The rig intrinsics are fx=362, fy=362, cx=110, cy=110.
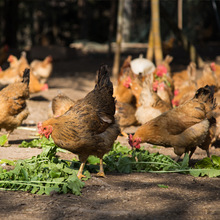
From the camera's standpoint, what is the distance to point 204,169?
15.0 feet

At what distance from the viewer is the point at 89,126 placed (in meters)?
4.29

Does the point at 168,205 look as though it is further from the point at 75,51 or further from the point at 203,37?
the point at 203,37

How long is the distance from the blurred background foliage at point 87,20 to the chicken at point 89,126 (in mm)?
11547

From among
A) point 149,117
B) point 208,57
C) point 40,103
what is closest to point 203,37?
point 208,57

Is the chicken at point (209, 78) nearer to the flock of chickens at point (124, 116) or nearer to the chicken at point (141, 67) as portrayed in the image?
the flock of chickens at point (124, 116)

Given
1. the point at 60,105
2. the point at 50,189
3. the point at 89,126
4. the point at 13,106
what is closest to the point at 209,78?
the point at 60,105

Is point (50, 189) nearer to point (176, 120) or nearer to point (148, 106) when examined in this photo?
point (176, 120)

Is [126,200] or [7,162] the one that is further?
[7,162]

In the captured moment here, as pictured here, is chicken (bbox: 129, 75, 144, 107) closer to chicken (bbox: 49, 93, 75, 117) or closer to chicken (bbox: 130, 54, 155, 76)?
chicken (bbox: 49, 93, 75, 117)

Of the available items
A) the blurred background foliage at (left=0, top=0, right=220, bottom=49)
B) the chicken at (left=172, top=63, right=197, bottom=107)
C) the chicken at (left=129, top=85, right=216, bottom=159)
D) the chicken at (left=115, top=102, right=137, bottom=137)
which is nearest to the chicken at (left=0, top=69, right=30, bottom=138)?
the chicken at (left=115, top=102, right=137, bottom=137)

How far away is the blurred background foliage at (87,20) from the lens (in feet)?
60.1

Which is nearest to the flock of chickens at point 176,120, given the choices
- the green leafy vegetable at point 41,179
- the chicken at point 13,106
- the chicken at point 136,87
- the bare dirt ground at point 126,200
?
the chicken at point 136,87

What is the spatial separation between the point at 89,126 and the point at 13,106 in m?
2.53

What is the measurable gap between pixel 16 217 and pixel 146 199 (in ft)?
4.20
